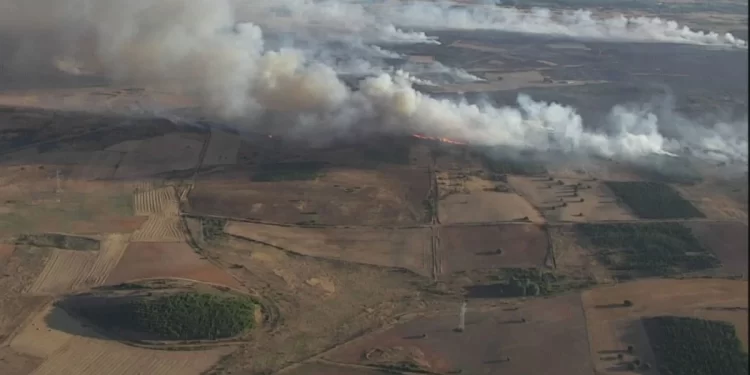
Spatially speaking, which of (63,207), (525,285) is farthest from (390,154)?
(63,207)

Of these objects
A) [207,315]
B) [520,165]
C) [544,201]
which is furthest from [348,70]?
[207,315]

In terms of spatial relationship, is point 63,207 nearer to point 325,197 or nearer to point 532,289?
point 325,197

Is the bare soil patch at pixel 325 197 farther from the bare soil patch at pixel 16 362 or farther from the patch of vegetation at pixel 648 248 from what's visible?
the bare soil patch at pixel 16 362

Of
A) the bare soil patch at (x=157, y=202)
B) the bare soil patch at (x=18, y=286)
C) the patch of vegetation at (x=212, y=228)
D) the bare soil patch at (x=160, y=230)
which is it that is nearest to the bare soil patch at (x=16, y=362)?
the bare soil patch at (x=18, y=286)

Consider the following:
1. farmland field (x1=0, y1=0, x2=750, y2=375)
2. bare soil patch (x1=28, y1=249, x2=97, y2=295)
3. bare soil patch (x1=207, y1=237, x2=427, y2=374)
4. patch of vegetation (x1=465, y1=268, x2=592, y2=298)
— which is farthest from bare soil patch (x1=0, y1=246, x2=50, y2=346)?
patch of vegetation (x1=465, y1=268, x2=592, y2=298)

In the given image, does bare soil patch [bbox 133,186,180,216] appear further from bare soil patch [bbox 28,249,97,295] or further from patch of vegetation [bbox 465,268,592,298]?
patch of vegetation [bbox 465,268,592,298]

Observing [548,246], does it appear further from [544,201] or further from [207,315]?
[207,315]
